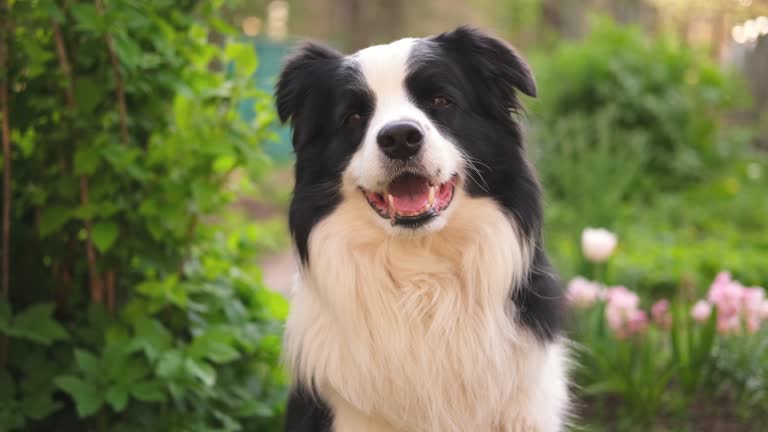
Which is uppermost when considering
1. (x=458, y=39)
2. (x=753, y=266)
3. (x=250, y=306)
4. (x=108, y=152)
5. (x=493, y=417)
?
(x=458, y=39)

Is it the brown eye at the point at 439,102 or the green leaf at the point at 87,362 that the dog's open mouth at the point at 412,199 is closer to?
the brown eye at the point at 439,102

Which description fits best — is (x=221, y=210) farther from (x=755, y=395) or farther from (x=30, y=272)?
(x=755, y=395)

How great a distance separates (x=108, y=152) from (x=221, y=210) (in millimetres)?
594

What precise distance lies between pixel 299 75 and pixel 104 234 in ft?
2.85

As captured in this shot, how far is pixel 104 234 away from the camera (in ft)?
9.00

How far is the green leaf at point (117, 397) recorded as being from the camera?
2.58m

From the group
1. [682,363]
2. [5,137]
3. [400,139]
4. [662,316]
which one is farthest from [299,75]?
[662,316]

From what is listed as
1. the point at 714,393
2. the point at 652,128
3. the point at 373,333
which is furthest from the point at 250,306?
the point at 652,128

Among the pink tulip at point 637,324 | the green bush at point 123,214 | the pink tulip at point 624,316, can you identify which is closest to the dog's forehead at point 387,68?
the green bush at point 123,214

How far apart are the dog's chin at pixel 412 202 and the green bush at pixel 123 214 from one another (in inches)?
27.8

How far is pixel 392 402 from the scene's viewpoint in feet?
7.71

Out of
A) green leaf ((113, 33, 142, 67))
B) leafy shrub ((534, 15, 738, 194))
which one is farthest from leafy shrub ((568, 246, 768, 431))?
leafy shrub ((534, 15, 738, 194))

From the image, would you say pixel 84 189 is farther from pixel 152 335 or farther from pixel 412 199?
pixel 412 199

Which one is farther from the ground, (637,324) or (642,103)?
(642,103)
